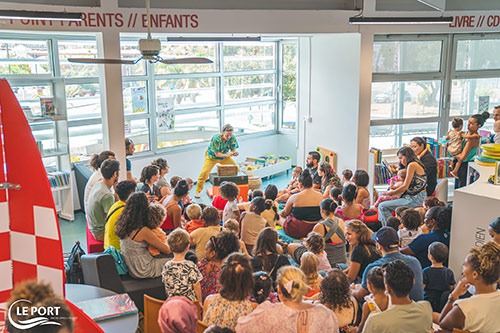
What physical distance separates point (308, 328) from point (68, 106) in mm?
7198

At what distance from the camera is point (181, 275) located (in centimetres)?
387

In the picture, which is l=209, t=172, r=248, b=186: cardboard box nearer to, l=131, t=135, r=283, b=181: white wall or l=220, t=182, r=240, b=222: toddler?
l=131, t=135, r=283, b=181: white wall

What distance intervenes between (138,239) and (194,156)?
6.33 metres

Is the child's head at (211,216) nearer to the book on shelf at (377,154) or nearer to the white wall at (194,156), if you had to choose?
the book on shelf at (377,154)

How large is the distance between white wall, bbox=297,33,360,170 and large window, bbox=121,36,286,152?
1590 millimetres

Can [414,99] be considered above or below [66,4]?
below

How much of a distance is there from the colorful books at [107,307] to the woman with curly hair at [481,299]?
6.89 ft

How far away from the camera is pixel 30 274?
7.94 ft

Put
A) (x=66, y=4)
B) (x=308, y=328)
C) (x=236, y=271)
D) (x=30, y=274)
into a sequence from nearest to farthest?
(x=30, y=274), (x=308, y=328), (x=236, y=271), (x=66, y=4)

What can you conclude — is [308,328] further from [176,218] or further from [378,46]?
[378,46]

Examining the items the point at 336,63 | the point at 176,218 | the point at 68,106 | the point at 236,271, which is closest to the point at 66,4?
the point at 68,106

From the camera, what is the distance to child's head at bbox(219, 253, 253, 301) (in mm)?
3330

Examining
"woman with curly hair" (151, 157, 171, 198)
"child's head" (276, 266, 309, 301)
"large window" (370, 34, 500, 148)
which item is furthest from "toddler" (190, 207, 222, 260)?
"large window" (370, 34, 500, 148)

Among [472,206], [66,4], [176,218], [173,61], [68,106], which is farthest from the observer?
[68,106]
